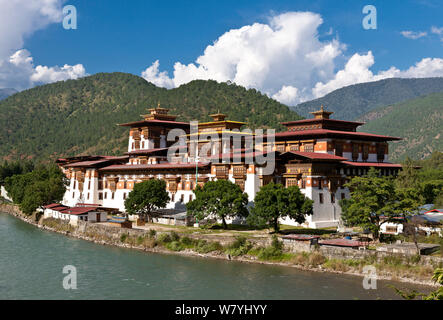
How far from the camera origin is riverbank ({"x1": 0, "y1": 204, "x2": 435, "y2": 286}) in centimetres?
3641

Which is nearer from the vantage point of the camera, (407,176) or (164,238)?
(164,238)

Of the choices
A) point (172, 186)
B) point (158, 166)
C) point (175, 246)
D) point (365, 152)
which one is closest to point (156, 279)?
point (175, 246)

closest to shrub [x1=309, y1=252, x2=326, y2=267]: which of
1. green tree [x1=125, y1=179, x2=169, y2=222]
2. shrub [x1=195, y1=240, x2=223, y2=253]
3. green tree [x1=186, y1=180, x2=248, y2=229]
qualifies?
shrub [x1=195, y1=240, x2=223, y2=253]

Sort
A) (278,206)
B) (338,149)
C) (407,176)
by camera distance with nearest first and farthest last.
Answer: (278,206) → (407,176) → (338,149)

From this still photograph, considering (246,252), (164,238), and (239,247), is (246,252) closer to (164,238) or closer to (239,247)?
(239,247)

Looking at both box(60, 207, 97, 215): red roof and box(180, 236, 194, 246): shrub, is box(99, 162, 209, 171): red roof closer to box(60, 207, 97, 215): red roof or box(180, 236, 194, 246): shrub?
box(60, 207, 97, 215): red roof

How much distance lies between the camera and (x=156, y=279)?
38000 millimetres

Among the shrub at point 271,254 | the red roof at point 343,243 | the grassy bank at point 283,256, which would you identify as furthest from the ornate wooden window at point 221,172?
the red roof at point 343,243

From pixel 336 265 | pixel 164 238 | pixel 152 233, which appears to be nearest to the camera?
pixel 336 265

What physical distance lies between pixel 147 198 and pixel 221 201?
583 inches

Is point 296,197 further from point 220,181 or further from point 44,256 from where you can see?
point 44,256

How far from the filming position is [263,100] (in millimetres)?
182000

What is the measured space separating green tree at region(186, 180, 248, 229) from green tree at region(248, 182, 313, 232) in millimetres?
3640
